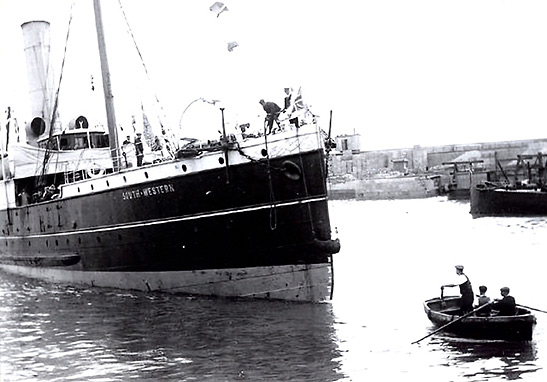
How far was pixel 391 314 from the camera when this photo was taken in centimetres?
1402

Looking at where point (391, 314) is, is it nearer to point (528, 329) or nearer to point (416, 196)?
point (528, 329)

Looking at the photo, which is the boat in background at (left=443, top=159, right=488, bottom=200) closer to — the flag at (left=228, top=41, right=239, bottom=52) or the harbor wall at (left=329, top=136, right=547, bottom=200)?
the harbor wall at (left=329, top=136, right=547, bottom=200)

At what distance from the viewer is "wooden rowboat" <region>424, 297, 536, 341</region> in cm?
1079

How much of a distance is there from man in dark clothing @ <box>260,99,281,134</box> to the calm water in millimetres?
4367

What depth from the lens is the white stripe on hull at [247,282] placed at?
14.7 m

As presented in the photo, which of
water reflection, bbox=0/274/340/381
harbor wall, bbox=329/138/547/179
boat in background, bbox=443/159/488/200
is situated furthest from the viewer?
harbor wall, bbox=329/138/547/179

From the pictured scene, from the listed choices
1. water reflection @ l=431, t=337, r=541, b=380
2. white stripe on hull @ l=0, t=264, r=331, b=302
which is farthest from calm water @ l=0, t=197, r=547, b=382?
white stripe on hull @ l=0, t=264, r=331, b=302

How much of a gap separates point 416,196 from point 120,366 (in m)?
64.9

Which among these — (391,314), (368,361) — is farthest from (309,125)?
(368,361)

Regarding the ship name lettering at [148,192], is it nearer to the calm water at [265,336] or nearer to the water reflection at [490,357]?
the calm water at [265,336]

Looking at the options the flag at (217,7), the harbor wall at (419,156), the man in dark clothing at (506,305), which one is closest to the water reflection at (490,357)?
the man in dark clothing at (506,305)

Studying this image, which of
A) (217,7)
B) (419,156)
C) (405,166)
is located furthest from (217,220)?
(419,156)

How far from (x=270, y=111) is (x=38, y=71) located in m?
13.4

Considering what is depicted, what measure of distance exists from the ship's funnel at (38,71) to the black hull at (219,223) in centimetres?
852
